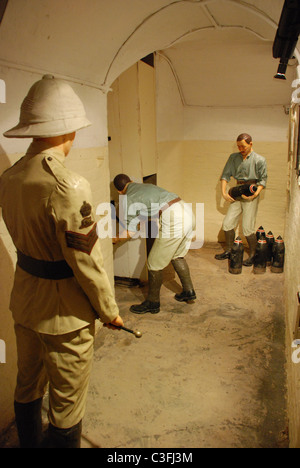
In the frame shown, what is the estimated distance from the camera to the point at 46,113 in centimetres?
167

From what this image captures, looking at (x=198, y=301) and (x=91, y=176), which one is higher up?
(x=91, y=176)

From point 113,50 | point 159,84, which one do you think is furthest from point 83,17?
point 159,84

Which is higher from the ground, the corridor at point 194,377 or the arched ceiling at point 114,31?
the arched ceiling at point 114,31

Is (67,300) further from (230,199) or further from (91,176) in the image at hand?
(230,199)

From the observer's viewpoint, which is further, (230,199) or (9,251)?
(230,199)

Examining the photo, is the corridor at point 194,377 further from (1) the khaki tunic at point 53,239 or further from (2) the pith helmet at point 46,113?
(2) the pith helmet at point 46,113

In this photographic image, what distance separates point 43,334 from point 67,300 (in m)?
0.21

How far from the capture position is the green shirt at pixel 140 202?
361cm

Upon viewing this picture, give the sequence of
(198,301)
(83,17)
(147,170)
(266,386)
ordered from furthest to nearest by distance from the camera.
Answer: (147,170) → (198,301) → (266,386) → (83,17)

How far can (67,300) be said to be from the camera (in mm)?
1760

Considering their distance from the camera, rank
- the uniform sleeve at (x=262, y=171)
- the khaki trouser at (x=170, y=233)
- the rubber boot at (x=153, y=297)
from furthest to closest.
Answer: the uniform sleeve at (x=262, y=171) < the rubber boot at (x=153, y=297) < the khaki trouser at (x=170, y=233)

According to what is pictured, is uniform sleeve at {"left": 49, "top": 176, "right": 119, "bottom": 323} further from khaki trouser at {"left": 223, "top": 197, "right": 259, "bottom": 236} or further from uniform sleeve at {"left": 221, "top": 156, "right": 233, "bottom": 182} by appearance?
uniform sleeve at {"left": 221, "top": 156, "right": 233, "bottom": 182}

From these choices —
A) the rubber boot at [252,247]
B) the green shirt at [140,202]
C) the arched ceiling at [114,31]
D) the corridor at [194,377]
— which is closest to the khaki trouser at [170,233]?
the green shirt at [140,202]

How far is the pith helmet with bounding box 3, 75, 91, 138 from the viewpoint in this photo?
5.45ft
